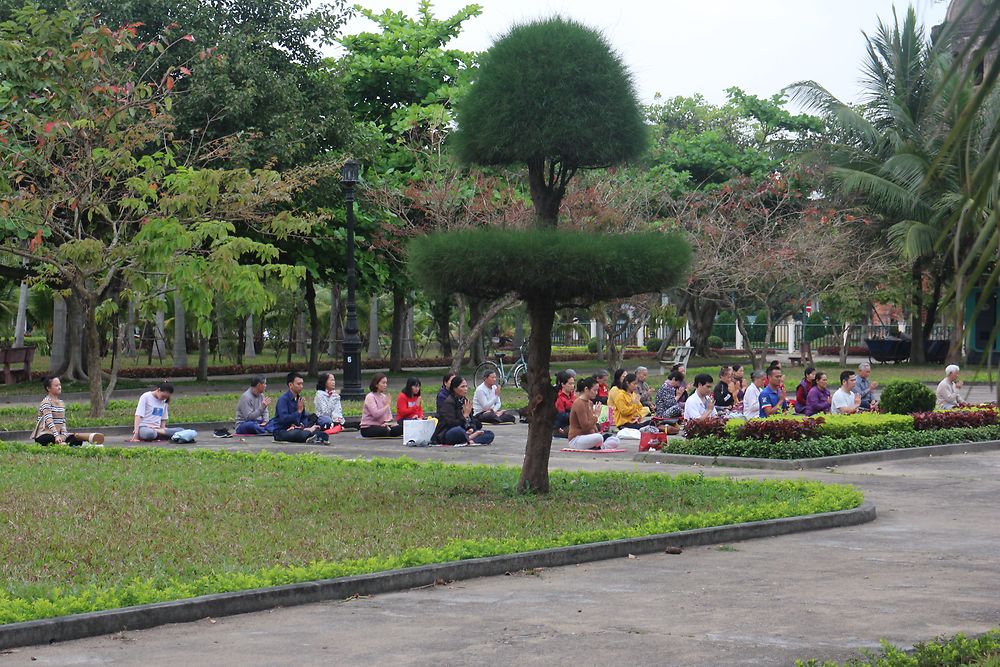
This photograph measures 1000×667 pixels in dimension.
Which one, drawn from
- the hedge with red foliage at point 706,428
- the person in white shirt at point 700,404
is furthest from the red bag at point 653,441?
the person in white shirt at point 700,404

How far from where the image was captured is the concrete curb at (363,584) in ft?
23.9

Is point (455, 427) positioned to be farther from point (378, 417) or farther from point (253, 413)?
point (253, 413)

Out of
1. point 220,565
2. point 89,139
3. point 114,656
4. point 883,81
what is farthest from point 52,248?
point 883,81

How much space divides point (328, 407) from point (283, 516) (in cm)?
1014

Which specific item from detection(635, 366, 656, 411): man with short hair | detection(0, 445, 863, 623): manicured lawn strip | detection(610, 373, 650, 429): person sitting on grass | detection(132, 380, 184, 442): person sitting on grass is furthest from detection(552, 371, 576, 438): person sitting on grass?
detection(132, 380, 184, 442): person sitting on grass

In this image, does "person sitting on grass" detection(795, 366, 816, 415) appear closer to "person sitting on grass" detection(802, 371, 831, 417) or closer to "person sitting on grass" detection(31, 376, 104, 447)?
"person sitting on grass" detection(802, 371, 831, 417)

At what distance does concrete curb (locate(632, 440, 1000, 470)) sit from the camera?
16.8 meters

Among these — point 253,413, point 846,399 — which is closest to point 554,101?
point 253,413

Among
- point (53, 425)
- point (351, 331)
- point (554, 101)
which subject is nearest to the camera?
point (554, 101)

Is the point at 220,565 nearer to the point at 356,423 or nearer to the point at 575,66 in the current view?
the point at 575,66

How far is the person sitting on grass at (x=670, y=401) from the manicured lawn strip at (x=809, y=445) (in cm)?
304

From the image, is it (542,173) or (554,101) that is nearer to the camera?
(554,101)

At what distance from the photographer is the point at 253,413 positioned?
21422mm

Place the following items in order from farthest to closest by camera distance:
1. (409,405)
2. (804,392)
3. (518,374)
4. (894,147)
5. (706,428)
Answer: (894,147)
(518,374)
(804,392)
(409,405)
(706,428)
